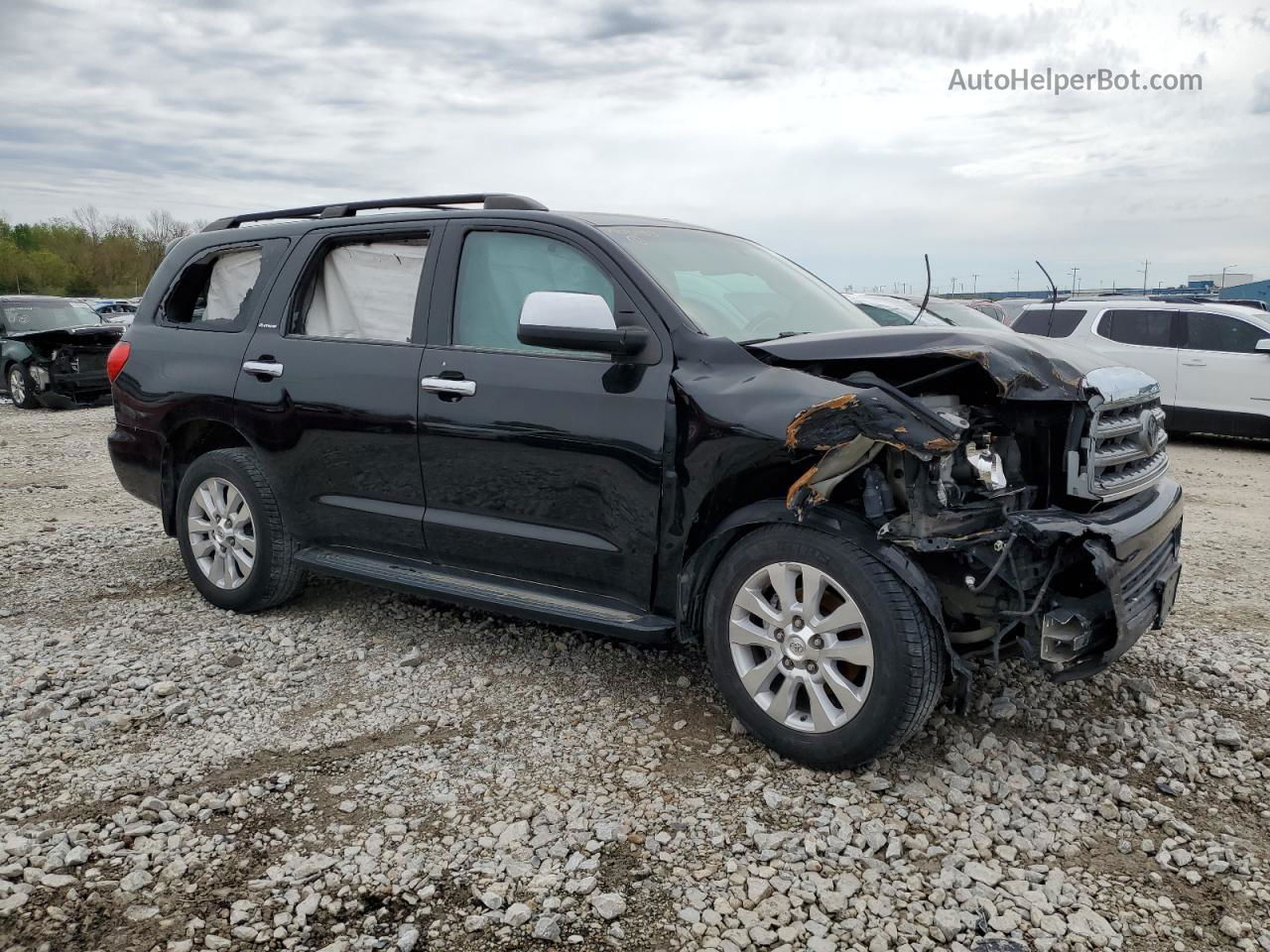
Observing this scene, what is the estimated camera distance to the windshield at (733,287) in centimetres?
378

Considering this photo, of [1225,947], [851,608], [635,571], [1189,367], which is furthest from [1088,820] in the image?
[1189,367]

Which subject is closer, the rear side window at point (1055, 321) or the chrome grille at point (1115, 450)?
the chrome grille at point (1115, 450)

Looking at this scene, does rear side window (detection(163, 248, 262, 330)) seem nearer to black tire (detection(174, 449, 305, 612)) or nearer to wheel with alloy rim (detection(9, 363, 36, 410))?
black tire (detection(174, 449, 305, 612))

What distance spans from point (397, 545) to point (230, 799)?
1.41 meters

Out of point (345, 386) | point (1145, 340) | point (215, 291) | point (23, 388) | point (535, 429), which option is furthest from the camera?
point (23, 388)

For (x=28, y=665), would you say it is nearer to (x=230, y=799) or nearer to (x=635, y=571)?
(x=230, y=799)

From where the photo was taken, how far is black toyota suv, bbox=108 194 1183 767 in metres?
3.11

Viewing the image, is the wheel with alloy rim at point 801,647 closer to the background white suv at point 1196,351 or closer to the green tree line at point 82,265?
the background white suv at point 1196,351

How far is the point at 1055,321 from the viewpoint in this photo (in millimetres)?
12117

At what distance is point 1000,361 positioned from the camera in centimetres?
312

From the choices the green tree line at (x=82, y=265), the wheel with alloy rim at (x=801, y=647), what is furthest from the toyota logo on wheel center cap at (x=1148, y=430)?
the green tree line at (x=82, y=265)

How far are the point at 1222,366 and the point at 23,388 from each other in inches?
645

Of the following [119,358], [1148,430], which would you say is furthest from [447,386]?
[1148,430]

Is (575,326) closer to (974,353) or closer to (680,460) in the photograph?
(680,460)
